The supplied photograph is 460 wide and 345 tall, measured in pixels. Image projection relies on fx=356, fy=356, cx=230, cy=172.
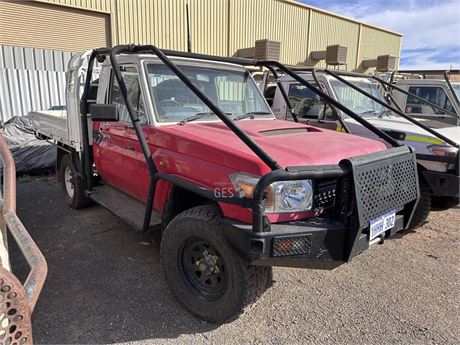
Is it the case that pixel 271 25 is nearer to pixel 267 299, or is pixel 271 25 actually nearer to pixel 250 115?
pixel 250 115

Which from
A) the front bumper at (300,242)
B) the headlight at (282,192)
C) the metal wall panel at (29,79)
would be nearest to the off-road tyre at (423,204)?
the front bumper at (300,242)

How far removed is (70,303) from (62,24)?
10.7 meters

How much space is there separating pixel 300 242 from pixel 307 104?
4512 mm

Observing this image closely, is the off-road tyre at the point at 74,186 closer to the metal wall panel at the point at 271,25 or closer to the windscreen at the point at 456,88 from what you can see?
the windscreen at the point at 456,88

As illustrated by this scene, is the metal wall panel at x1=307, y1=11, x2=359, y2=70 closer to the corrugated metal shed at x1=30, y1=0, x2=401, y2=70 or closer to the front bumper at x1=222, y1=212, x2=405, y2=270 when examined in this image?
the corrugated metal shed at x1=30, y1=0, x2=401, y2=70

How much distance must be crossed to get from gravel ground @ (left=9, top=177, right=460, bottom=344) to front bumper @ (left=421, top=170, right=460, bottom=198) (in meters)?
0.64

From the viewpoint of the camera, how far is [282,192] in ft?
8.23

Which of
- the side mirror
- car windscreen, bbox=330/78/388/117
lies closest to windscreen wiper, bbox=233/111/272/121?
the side mirror

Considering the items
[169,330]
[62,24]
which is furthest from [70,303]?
[62,24]

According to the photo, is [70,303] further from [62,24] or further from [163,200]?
[62,24]

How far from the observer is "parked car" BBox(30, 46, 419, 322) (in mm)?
2438

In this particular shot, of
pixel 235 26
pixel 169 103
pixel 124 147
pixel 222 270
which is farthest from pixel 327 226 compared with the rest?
pixel 235 26

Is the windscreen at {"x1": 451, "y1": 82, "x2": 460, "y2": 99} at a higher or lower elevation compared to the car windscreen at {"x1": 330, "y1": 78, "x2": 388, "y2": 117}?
higher

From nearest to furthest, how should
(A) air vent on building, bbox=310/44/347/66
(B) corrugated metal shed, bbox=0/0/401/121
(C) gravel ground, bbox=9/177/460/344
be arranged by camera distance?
(C) gravel ground, bbox=9/177/460/344, (B) corrugated metal shed, bbox=0/0/401/121, (A) air vent on building, bbox=310/44/347/66
